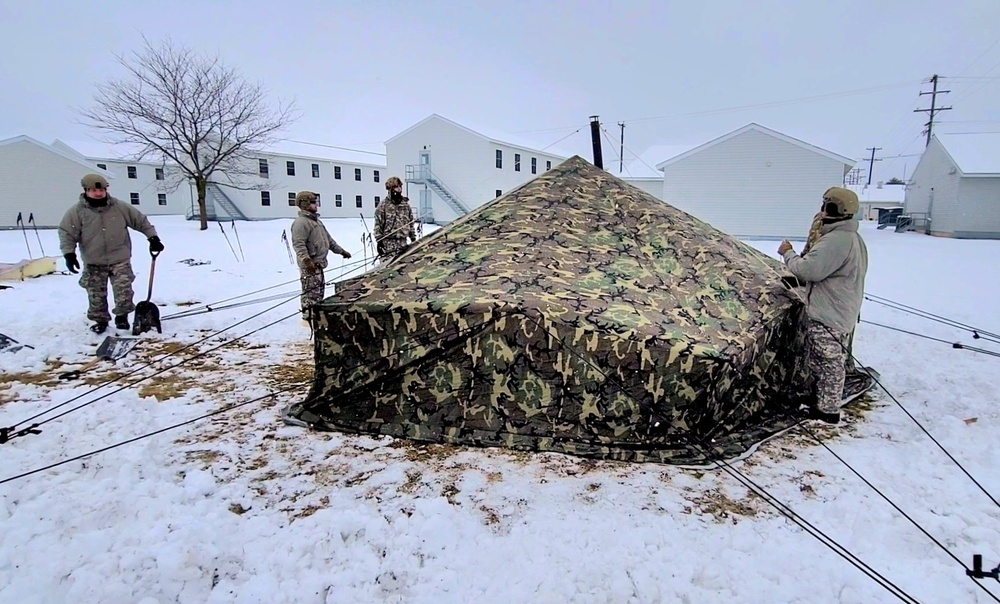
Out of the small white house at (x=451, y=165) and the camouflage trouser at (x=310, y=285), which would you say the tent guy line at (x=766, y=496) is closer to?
the camouflage trouser at (x=310, y=285)

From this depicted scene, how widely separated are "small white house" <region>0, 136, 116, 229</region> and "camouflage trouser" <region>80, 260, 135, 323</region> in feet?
71.5

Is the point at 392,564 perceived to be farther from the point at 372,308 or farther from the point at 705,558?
the point at 372,308

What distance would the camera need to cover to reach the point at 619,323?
3.31 meters

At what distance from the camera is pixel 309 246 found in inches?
229

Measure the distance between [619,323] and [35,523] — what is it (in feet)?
10.5

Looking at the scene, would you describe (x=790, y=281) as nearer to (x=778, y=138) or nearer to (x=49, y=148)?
(x=778, y=138)

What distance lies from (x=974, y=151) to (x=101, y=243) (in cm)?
2986

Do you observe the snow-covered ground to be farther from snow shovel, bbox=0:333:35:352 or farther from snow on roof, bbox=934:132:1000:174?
snow on roof, bbox=934:132:1000:174

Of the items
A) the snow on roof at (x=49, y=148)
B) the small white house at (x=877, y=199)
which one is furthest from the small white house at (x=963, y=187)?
the snow on roof at (x=49, y=148)

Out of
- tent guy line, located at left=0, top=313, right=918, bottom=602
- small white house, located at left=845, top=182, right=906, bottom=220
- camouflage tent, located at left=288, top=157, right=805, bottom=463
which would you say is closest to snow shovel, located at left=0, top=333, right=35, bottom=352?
tent guy line, located at left=0, top=313, right=918, bottom=602

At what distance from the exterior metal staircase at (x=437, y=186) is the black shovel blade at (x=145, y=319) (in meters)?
21.3

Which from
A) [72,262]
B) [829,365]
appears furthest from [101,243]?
[829,365]

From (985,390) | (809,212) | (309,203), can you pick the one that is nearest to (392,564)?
(309,203)

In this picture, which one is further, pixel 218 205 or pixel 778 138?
pixel 218 205
